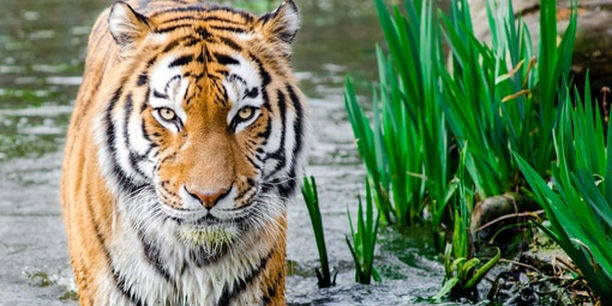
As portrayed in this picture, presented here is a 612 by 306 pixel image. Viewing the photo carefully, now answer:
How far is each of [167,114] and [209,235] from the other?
346mm

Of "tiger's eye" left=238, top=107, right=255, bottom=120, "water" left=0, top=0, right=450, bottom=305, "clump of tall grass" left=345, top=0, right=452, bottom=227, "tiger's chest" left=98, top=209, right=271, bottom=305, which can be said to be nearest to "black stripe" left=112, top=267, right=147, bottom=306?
"tiger's chest" left=98, top=209, right=271, bottom=305

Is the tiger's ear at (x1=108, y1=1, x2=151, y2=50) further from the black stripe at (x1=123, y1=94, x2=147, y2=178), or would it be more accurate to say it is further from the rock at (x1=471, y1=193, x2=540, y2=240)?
the rock at (x1=471, y1=193, x2=540, y2=240)

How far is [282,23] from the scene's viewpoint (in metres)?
2.99

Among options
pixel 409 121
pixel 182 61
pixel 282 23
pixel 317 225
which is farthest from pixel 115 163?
pixel 409 121

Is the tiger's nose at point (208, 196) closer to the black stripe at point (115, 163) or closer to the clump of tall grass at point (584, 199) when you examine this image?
the black stripe at point (115, 163)

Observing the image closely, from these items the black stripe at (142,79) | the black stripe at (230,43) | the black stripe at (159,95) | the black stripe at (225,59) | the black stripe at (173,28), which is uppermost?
the black stripe at (173,28)

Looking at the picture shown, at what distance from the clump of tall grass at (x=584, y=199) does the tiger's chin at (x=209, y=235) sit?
0.90m

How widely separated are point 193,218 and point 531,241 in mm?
1963

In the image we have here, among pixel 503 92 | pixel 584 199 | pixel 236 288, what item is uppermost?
pixel 503 92

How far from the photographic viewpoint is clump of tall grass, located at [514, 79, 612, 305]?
3.12 m

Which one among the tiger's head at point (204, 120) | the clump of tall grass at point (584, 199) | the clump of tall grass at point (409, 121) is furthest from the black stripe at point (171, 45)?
the clump of tall grass at point (409, 121)

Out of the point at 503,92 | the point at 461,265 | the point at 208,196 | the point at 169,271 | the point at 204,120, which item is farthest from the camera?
the point at 503,92

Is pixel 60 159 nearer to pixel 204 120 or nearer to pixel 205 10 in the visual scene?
pixel 205 10

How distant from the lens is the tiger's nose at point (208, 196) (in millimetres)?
2588
